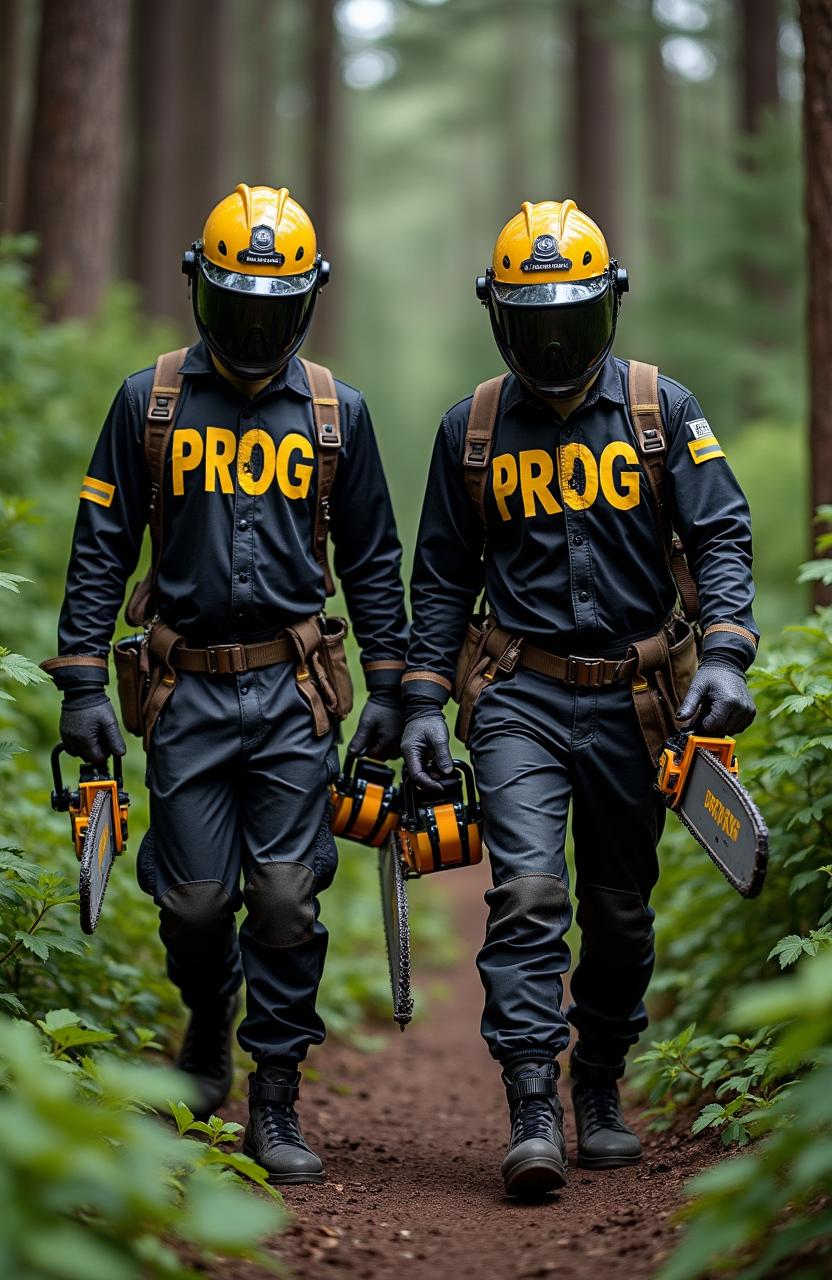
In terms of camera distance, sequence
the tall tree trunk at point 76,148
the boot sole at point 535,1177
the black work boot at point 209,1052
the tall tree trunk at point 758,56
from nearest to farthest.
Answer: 1. the boot sole at point 535,1177
2. the black work boot at point 209,1052
3. the tall tree trunk at point 76,148
4. the tall tree trunk at point 758,56

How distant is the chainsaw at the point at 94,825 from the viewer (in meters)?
4.10

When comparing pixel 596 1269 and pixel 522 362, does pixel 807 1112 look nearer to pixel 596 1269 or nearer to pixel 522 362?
pixel 596 1269

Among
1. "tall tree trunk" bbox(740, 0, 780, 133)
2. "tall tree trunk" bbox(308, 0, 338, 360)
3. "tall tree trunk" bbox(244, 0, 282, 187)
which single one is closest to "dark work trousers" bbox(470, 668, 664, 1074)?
"tall tree trunk" bbox(740, 0, 780, 133)

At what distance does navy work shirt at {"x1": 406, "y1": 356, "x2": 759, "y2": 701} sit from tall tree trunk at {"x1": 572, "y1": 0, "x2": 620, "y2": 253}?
13.4 m

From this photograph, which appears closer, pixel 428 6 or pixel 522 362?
pixel 522 362

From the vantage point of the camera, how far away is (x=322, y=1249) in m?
3.57

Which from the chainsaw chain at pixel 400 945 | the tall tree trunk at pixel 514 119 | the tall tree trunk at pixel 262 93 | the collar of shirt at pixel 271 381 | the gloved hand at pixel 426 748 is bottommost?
the chainsaw chain at pixel 400 945

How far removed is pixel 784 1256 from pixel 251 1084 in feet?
6.63

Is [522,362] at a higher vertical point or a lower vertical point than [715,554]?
higher

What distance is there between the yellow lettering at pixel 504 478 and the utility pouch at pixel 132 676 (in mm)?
1279

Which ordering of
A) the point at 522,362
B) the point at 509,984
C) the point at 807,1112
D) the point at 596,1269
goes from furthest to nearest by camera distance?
the point at 522,362, the point at 509,984, the point at 596,1269, the point at 807,1112

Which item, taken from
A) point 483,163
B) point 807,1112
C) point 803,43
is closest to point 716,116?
point 483,163

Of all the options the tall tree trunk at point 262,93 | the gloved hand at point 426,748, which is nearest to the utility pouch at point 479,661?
the gloved hand at point 426,748

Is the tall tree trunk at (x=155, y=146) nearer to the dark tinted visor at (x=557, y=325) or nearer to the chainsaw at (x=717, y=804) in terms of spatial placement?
the dark tinted visor at (x=557, y=325)
